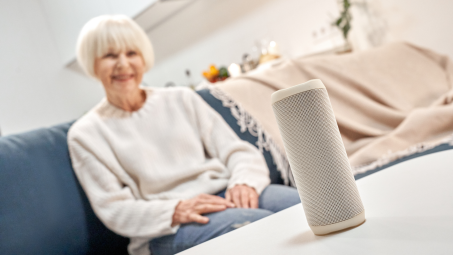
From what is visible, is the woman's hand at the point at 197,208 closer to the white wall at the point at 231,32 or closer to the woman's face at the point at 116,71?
the woman's face at the point at 116,71

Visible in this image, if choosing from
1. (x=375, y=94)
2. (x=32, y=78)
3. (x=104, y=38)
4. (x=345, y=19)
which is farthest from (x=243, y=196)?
(x=32, y=78)

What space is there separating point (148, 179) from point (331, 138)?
91cm

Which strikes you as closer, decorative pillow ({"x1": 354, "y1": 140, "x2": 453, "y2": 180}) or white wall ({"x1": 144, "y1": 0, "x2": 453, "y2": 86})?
decorative pillow ({"x1": 354, "y1": 140, "x2": 453, "y2": 180})

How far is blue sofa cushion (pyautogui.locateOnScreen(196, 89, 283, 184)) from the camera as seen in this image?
143cm

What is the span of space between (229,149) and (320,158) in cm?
94

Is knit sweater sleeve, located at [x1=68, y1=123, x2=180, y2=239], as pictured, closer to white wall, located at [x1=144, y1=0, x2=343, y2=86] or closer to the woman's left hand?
the woman's left hand

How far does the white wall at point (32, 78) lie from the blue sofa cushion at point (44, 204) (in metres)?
2.76

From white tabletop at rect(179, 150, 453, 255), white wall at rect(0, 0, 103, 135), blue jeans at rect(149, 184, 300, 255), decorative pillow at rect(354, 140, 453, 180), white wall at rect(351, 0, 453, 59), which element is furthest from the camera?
white wall at rect(0, 0, 103, 135)

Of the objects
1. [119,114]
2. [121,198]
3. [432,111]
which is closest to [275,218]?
[121,198]

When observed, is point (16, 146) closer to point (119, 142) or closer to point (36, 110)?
point (119, 142)

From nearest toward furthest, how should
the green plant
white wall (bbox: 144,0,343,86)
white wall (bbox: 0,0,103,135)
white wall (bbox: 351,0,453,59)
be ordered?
white wall (bbox: 351,0,453,59) → the green plant → white wall (bbox: 144,0,343,86) → white wall (bbox: 0,0,103,135)

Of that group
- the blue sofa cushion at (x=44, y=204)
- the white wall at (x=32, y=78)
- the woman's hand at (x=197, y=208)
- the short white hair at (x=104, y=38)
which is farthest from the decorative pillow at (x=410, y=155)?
the white wall at (x=32, y=78)

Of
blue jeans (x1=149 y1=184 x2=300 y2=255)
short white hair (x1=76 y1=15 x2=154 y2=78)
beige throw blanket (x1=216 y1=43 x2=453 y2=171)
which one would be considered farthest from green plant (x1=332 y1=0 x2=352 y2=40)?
blue jeans (x1=149 y1=184 x2=300 y2=255)

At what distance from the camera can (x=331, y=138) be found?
0.39 meters
